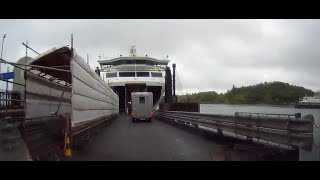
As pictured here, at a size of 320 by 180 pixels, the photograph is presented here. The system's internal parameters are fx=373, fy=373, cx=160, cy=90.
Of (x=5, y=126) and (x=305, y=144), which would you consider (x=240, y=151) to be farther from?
(x=5, y=126)

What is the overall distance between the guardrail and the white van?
19666mm

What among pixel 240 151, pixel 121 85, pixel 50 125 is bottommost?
pixel 240 151

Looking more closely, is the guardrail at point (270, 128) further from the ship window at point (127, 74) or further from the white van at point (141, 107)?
the ship window at point (127, 74)

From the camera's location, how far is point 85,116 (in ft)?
42.7

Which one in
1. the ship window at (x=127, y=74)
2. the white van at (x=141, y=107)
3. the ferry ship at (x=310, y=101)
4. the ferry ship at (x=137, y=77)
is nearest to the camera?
the ferry ship at (x=310, y=101)

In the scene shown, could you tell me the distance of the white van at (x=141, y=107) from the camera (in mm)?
36406

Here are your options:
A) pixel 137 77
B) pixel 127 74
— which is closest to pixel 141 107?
pixel 137 77

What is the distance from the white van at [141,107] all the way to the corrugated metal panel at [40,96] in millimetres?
19681

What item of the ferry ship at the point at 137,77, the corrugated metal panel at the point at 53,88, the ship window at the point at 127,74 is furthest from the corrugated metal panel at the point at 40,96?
the ship window at the point at 127,74

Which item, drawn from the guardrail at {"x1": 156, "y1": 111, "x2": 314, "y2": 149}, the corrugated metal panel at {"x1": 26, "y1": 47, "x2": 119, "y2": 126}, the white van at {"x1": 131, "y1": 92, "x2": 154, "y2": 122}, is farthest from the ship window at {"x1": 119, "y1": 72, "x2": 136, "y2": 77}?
the corrugated metal panel at {"x1": 26, "y1": 47, "x2": 119, "y2": 126}

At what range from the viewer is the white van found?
36406mm

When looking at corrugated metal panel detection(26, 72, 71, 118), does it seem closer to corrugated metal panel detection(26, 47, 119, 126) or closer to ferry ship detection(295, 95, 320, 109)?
corrugated metal panel detection(26, 47, 119, 126)

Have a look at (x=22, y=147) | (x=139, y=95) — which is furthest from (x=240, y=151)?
(x=139, y=95)
